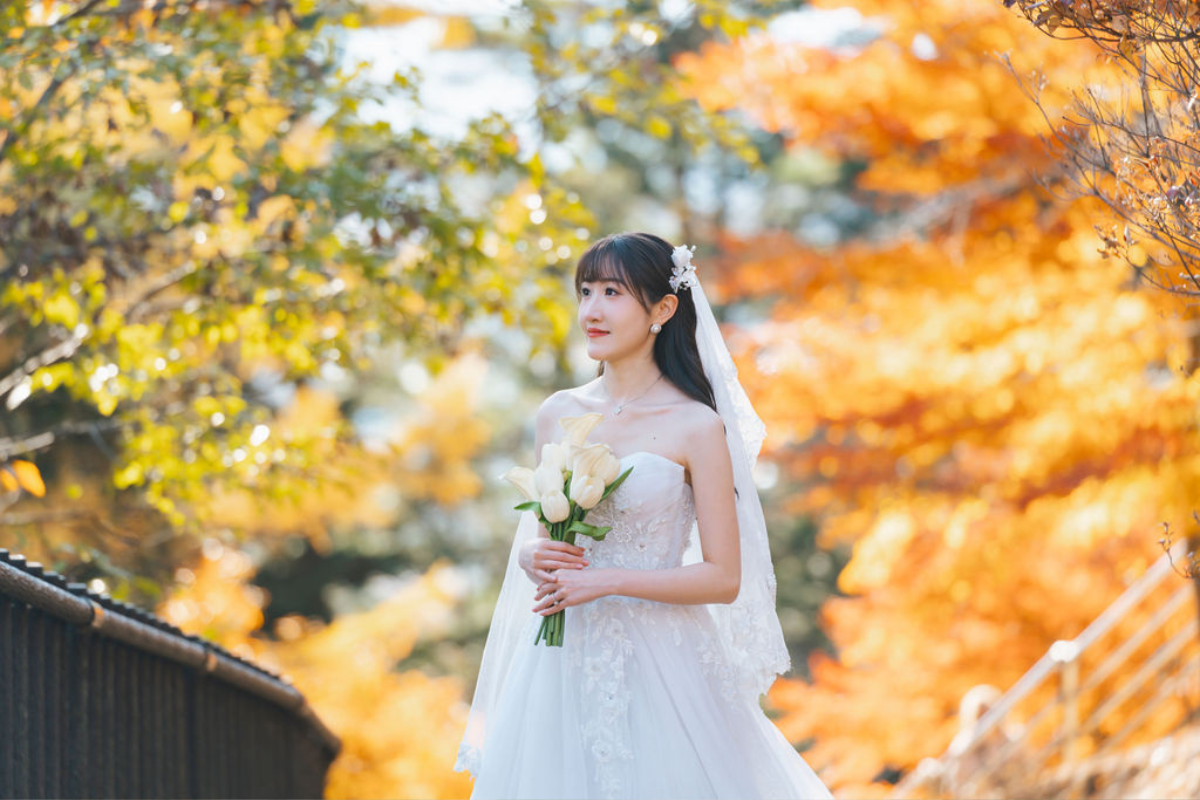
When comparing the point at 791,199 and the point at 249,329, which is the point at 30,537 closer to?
the point at 249,329

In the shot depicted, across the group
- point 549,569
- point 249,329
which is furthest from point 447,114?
point 549,569

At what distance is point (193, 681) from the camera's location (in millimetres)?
3828

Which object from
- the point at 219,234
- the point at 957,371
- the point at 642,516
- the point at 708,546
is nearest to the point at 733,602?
the point at 708,546

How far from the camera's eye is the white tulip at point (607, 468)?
274 cm

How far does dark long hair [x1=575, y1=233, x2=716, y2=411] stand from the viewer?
9.82ft

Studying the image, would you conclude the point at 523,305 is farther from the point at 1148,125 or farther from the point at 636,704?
the point at 1148,125

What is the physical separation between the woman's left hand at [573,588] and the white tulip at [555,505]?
0.13 m

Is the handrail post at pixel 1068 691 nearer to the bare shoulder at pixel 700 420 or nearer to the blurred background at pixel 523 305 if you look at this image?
the blurred background at pixel 523 305

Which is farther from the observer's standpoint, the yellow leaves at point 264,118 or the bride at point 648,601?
the yellow leaves at point 264,118

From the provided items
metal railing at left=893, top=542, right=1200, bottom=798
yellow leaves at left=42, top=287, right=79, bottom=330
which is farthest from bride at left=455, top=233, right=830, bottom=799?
metal railing at left=893, top=542, right=1200, bottom=798

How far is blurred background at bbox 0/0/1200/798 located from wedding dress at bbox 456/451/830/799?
106 cm

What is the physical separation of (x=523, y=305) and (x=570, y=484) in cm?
341

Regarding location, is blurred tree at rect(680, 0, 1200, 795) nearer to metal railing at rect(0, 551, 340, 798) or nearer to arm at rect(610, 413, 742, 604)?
arm at rect(610, 413, 742, 604)

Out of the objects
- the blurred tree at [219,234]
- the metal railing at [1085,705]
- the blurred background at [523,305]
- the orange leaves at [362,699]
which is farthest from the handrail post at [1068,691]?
the orange leaves at [362,699]
